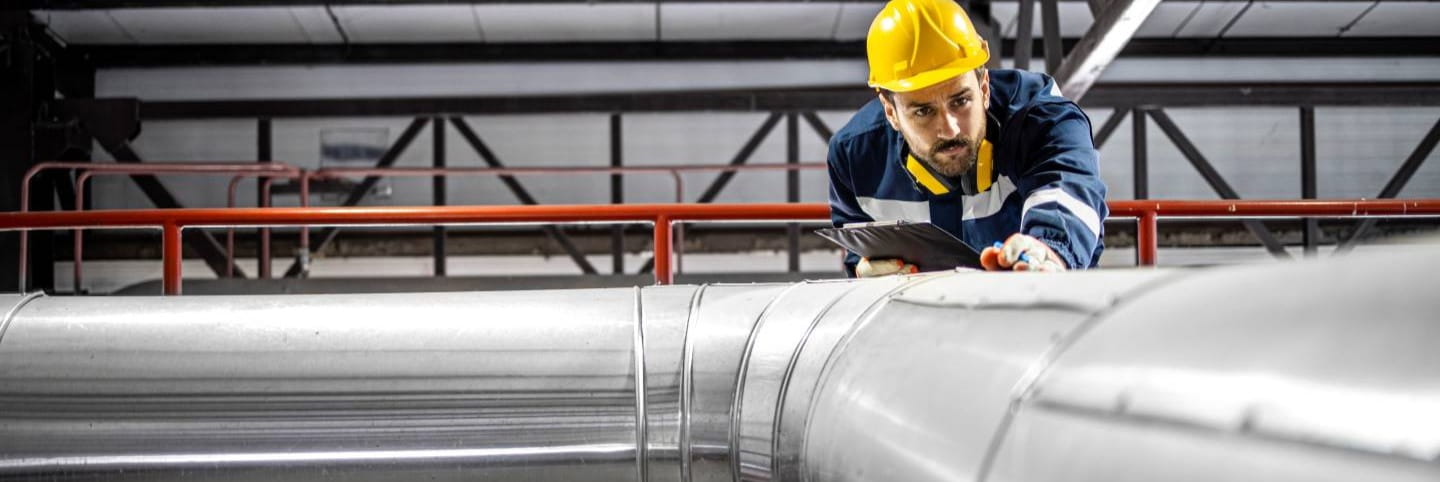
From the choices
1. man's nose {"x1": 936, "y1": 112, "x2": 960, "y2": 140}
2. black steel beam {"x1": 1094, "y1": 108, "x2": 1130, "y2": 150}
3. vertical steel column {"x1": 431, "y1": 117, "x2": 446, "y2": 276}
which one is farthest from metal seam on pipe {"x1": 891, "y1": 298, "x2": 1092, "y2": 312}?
vertical steel column {"x1": 431, "y1": 117, "x2": 446, "y2": 276}

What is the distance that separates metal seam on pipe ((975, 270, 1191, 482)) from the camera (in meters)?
0.63

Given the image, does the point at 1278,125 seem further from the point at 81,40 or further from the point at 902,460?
the point at 81,40

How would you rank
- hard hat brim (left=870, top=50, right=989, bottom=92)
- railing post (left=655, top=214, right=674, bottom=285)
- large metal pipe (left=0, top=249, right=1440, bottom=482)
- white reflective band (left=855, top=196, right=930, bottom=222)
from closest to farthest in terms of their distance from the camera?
large metal pipe (left=0, top=249, right=1440, bottom=482) → hard hat brim (left=870, top=50, right=989, bottom=92) → white reflective band (left=855, top=196, right=930, bottom=222) → railing post (left=655, top=214, right=674, bottom=285)

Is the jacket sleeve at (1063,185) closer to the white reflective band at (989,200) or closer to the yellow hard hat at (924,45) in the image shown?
the white reflective band at (989,200)

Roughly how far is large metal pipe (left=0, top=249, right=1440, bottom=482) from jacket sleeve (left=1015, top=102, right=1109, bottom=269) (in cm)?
43

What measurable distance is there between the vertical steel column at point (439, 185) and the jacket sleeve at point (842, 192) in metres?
4.77

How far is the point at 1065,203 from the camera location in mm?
1787

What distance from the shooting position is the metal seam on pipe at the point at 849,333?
1189 mm

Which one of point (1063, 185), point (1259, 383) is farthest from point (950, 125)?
point (1259, 383)


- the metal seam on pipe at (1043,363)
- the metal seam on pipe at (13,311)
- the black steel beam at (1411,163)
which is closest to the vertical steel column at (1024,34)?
the black steel beam at (1411,163)

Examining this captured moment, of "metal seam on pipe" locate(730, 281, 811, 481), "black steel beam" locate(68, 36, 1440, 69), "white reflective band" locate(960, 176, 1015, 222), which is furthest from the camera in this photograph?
"black steel beam" locate(68, 36, 1440, 69)

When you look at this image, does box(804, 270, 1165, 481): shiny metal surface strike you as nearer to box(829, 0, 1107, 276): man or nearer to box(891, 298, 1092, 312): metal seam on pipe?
box(891, 298, 1092, 312): metal seam on pipe

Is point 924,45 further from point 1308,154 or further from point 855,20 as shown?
point 855,20

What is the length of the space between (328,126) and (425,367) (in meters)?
7.53
